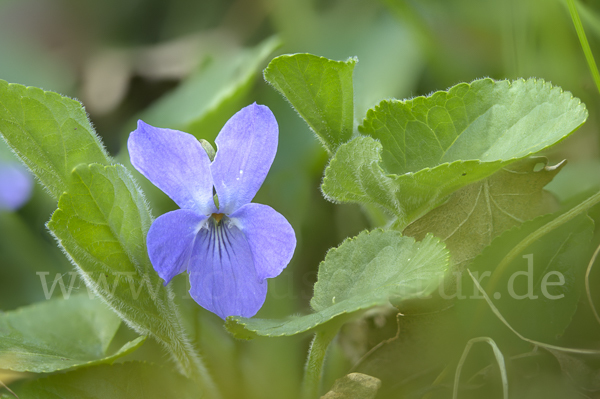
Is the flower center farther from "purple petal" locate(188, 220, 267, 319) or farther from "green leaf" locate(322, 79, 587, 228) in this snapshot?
"green leaf" locate(322, 79, 587, 228)

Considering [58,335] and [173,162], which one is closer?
[173,162]

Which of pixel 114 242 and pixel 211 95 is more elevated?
pixel 211 95

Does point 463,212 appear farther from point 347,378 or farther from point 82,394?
Answer: point 82,394

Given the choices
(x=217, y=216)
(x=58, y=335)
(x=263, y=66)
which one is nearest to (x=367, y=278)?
(x=217, y=216)

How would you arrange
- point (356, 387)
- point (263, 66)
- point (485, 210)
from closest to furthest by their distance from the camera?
point (356, 387), point (485, 210), point (263, 66)

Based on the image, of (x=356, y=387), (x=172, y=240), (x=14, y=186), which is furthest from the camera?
(x=14, y=186)

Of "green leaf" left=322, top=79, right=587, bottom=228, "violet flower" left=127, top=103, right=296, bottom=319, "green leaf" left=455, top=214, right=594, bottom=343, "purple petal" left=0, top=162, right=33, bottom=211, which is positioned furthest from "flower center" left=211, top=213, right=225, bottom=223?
"purple petal" left=0, top=162, right=33, bottom=211

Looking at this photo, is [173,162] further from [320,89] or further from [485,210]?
[485,210]

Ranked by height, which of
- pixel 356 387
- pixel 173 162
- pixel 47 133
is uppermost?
pixel 47 133
